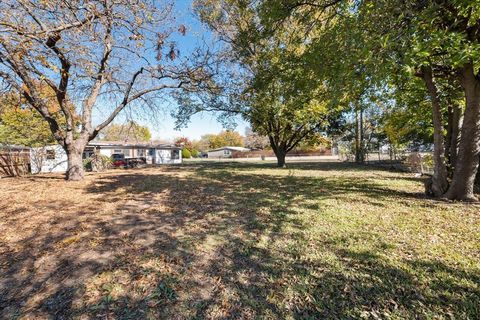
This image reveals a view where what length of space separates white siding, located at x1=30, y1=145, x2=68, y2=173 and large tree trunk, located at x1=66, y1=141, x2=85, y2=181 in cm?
867

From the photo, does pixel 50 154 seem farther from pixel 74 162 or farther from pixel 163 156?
pixel 163 156

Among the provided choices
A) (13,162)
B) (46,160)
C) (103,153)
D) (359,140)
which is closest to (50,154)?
(46,160)

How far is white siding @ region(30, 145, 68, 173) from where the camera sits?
16.7 meters

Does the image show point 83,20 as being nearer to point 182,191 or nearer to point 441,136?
point 182,191

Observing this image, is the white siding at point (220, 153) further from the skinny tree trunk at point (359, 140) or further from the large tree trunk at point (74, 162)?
the large tree trunk at point (74, 162)

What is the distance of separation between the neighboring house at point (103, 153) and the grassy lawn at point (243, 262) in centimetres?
1493

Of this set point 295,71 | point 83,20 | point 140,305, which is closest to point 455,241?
point 140,305

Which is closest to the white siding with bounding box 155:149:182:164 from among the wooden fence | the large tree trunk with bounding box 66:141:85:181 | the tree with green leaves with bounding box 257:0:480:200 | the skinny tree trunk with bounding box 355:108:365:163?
the wooden fence

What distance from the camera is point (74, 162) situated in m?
10.8

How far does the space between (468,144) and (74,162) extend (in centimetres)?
1415

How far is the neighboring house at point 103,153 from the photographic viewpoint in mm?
17078

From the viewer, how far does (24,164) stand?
49.8ft

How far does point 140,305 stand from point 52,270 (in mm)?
1470

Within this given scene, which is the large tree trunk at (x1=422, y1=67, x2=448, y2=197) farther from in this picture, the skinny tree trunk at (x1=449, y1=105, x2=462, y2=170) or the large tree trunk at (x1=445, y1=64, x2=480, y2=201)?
the skinny tree trunk at (x1=449, y1=105, x2=462, y2=170)
